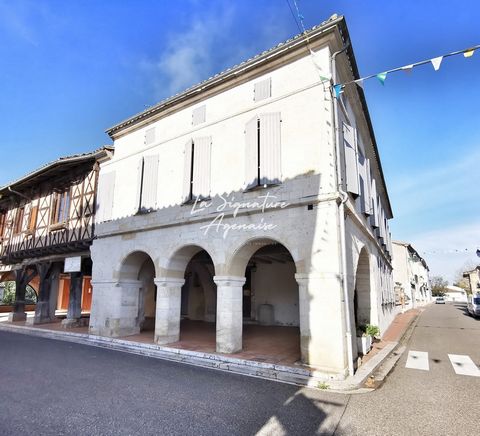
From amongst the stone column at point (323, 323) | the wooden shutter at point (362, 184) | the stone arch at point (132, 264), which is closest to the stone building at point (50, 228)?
the stone arch at point (132, 264)

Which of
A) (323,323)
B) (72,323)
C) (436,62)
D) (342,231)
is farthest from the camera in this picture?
(72,323)

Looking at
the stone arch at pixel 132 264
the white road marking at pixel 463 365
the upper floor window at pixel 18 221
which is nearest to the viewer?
the white road marking at pixel 463 365

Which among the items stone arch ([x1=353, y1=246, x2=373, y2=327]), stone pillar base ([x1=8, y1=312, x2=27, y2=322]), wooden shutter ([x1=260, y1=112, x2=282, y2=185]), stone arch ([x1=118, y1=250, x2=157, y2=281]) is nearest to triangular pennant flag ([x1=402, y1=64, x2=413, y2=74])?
wooden shutter ([x1=260, y1=112, x2=282, y2=185])

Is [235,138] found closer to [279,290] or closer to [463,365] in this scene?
[463,365]

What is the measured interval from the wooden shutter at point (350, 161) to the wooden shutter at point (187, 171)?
4.51m

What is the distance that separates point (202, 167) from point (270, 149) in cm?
229

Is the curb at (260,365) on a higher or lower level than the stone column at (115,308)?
lower

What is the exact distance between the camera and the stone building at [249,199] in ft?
22.5

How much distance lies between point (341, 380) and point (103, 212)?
992 centimetres

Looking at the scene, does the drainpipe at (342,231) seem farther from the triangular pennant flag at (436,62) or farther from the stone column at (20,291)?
the stone column at (20,291)

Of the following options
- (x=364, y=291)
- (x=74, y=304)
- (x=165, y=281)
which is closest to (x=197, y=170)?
(x=165, y=281)

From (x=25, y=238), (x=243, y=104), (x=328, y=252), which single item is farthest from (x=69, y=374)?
(x=25, y=238)

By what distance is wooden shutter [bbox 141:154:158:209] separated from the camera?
10.5m

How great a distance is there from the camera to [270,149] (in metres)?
8.04
